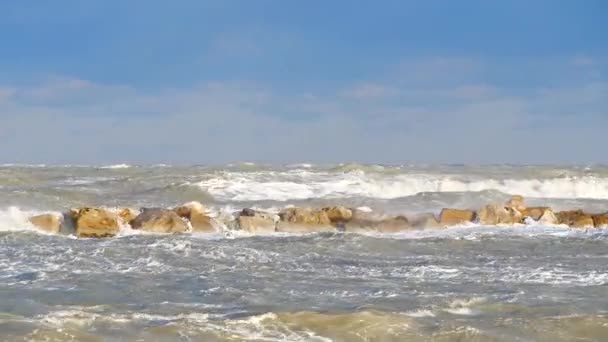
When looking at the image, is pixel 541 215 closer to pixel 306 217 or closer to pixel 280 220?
pixel 306 217

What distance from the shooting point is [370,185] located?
29.3 meters

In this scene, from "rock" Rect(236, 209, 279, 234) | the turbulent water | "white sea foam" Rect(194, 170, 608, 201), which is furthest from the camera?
"white sea foam" Rect(194, 170, 608, 201)

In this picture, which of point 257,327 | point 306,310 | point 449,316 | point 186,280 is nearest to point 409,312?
point 449,316

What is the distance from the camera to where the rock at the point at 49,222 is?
14.1 meters

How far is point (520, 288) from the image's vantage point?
8859 mm

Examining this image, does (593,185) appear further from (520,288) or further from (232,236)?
(520,288)

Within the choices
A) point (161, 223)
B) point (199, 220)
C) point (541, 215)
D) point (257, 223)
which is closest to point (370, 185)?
point (541, 215)

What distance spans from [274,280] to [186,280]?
2.98 ft

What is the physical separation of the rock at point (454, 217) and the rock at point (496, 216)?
18cm

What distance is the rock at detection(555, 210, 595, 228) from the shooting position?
51.0ft

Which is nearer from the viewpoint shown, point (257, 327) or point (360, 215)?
point (257, 327)

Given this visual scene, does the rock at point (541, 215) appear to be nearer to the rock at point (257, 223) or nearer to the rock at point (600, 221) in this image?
the rock at point (600, 221)

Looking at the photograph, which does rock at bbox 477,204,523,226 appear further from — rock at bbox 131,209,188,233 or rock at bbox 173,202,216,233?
rock at bbox 131,209,188,233

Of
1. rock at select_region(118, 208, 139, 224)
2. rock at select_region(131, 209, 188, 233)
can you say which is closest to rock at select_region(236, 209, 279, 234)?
rock at select_region(131, 209, 188, 233)
